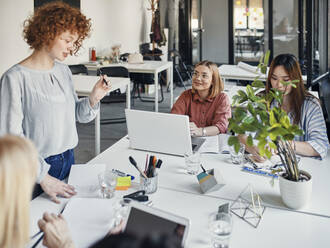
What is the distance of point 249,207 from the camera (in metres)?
1.80

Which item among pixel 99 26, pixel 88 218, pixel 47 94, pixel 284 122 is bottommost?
pixel 88 218

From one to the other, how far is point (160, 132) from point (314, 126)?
889 mm

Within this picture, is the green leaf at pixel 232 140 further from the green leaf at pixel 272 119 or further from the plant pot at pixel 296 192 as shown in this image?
the plant pot at pixel 296 192

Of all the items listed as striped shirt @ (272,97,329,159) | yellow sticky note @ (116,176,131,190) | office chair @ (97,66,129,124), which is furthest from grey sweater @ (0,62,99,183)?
office chair @ (97,66,129,124)

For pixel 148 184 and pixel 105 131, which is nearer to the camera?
pixel 148 184

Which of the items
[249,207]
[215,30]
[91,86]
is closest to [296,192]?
[249,207]

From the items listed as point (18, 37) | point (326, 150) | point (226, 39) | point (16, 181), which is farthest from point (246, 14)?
point (16, 181)

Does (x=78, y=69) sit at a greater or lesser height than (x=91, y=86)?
greater

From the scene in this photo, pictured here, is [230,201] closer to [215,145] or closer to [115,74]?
[215,145]

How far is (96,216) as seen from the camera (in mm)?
1745

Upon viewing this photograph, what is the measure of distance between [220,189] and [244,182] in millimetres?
147

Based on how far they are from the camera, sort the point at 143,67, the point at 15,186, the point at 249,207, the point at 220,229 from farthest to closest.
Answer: the point at 143,67 < the point at 249,207 < the point at 220,229 < the point at 15,186

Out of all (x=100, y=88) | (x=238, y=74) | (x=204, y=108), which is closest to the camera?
(x=100, y=88)

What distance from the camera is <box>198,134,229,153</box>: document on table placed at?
2.50 m
